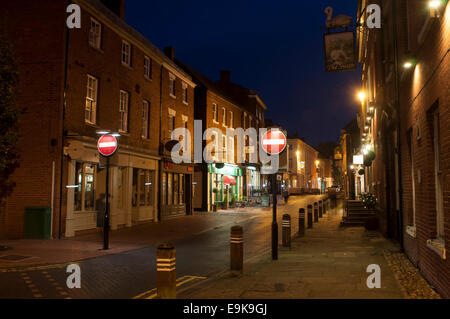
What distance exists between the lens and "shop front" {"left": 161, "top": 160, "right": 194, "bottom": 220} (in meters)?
24.2

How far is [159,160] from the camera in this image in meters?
23.4

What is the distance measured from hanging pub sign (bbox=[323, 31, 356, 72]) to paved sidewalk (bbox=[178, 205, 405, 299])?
560cm

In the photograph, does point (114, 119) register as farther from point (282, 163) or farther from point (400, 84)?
point (282, 163)

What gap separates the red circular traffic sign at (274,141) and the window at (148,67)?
12.8 m

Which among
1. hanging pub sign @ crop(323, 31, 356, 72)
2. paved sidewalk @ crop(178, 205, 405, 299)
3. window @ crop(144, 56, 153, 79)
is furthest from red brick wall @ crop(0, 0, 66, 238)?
hanging pub sign @ crop(323, 31, 356, 72)

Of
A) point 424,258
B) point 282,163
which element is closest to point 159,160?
point 424,258

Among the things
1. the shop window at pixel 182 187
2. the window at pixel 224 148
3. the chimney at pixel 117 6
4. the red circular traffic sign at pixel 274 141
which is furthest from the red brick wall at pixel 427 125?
the window at pixel 224 148

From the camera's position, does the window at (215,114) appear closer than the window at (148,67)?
No

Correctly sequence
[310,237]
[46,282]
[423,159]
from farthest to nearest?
[310,237] < [46,282] < [423,159]

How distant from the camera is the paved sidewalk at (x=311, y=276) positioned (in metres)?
6.96

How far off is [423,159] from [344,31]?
6.27 metres

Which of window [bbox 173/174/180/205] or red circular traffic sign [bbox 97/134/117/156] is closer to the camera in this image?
red circular traffic sign [bbox 97/134/117/156]

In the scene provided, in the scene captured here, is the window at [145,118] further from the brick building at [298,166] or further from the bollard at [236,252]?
the brick building at [298,166]

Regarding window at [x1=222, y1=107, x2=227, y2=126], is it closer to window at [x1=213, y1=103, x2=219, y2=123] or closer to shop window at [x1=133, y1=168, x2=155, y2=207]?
window at [x1=213, y1=103, x2=219, y2=123]
